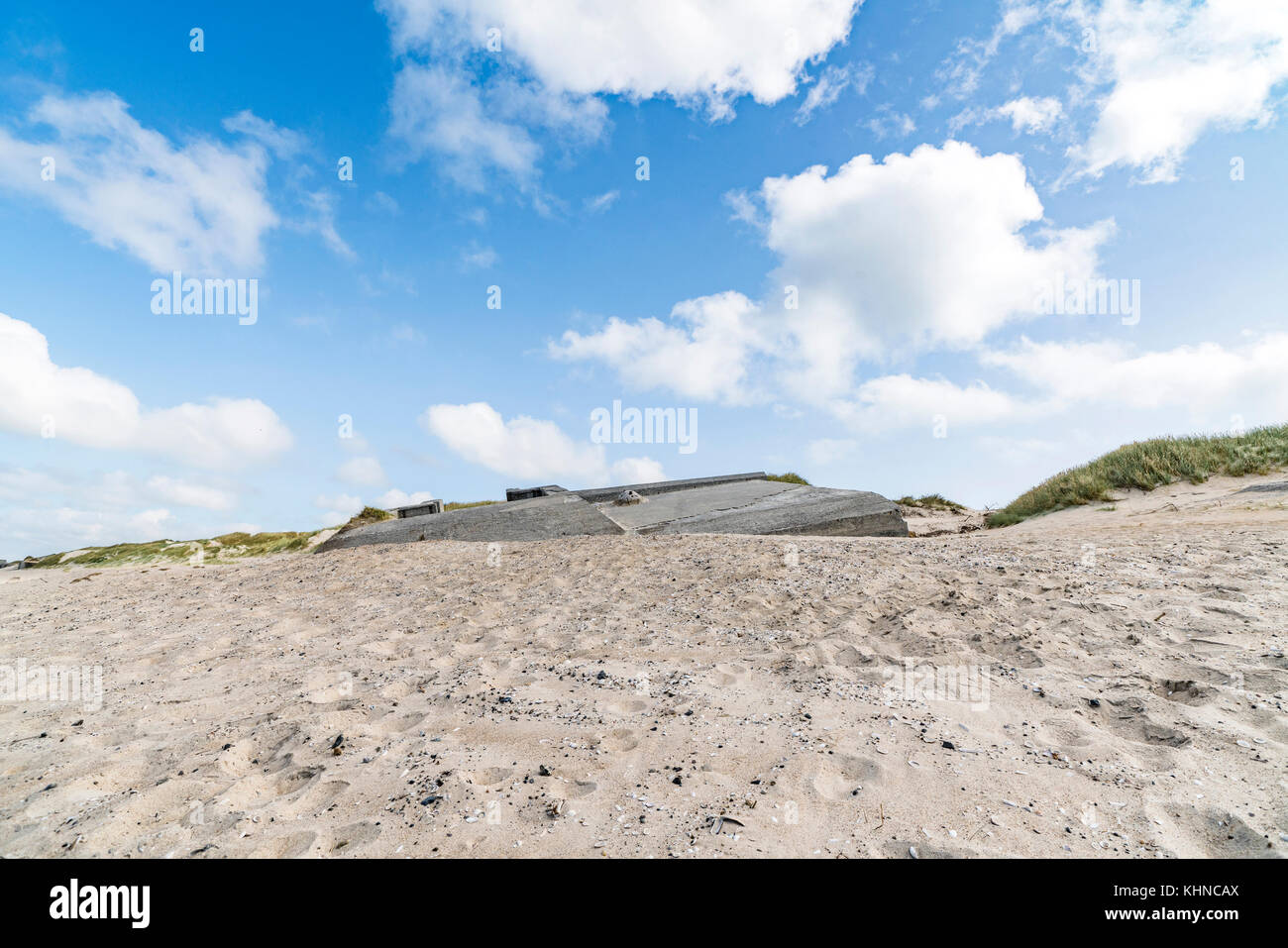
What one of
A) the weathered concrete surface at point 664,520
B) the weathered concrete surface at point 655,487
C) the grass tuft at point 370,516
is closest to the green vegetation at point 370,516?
the grass tuft at point 370,516

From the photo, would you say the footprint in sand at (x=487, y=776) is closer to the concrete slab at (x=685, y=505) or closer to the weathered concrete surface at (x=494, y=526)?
the weathered concrete surface at (x=494, y=526)

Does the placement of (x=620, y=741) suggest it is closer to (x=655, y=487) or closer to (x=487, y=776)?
(x=487, y=776)

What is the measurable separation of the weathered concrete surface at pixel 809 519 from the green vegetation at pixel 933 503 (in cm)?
587

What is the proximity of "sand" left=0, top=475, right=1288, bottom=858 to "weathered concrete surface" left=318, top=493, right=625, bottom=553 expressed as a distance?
3912 millimetres

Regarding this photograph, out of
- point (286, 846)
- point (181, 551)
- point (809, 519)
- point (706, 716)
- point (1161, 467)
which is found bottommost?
point (286, 846)

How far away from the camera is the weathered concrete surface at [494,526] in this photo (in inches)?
450

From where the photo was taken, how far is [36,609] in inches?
335

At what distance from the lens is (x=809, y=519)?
10.9 m

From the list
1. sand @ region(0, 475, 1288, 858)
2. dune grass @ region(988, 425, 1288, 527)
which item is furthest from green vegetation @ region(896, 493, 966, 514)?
sand @ region(0, 475, 1288, 858)

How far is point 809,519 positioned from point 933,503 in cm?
798

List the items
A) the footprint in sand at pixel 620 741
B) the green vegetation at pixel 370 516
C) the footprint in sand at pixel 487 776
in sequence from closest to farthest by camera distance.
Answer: the footprint in sand at pixel 487 776, the footprint in sand at pixel 620 741, the green vegetation at pixel 370 516

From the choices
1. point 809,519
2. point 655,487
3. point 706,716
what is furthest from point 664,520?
point 706,716
